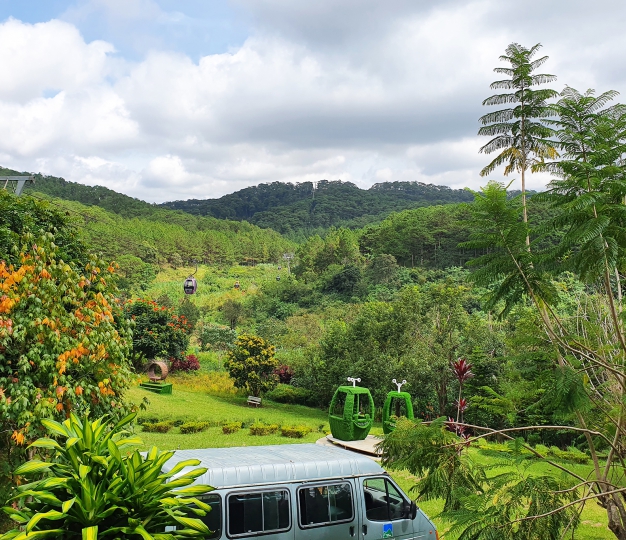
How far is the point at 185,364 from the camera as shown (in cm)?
2555

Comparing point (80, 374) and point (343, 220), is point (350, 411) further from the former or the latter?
point (343, 220)

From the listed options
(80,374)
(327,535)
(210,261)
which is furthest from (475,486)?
(210,261)

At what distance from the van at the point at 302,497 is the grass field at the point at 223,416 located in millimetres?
2202

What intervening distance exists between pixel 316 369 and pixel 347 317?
27.9ft

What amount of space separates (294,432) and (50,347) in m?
10.5

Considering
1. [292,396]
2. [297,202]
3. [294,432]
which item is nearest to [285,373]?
[292,396]

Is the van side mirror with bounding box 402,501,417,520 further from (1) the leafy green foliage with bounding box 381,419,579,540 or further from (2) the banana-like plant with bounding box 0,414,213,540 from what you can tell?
(2) the banana-like plant with bounding box 0,414,213,540

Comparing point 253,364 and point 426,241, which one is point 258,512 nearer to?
point 253,364

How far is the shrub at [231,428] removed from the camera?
15562 millimetres

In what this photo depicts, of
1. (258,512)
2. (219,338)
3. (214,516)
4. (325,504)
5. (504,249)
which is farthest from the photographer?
(219,338)

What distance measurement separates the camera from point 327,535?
615 cm

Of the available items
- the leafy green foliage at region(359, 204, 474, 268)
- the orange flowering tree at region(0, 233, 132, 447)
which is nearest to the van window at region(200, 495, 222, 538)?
the orange flowering tree at region(0, 233, 132, 447)

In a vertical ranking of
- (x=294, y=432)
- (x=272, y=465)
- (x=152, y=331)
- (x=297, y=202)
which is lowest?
(x=294, y=432)

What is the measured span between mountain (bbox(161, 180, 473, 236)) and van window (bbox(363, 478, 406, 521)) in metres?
88.6
